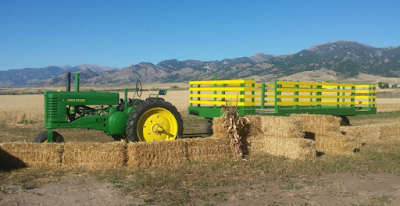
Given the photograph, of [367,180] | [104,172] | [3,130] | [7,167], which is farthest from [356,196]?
[3,130]

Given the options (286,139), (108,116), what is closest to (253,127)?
(286,139)

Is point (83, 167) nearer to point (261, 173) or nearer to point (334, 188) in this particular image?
point (261, 173)

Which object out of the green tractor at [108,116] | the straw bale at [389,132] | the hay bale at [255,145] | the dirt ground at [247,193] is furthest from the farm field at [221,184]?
the straw bale at [389,132]

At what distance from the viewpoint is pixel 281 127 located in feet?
29.6

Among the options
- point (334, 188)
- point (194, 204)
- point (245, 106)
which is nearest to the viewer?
point (194, 204)

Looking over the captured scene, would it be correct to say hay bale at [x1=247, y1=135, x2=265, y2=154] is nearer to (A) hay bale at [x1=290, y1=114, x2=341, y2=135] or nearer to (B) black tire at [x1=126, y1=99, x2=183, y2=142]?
(A) hay bale at [x1=290, y1=114, x2=341, y2=135]

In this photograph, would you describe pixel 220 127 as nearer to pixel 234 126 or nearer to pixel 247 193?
pixel 234 126

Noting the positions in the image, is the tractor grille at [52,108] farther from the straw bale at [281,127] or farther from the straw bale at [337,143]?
the straw bale at [337,143]

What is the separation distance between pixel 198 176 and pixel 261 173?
4.10 feet

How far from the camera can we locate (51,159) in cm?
713

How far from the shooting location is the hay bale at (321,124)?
1013cm

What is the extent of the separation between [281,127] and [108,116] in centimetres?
420

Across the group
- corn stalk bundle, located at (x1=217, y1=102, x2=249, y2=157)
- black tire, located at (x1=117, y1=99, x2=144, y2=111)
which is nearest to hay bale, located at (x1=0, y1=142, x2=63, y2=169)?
black tire, located at (x1=117, y1=99, x2=144, y2=111)

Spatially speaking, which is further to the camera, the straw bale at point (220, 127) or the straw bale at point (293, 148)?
the straw bale at point (220, 127)
